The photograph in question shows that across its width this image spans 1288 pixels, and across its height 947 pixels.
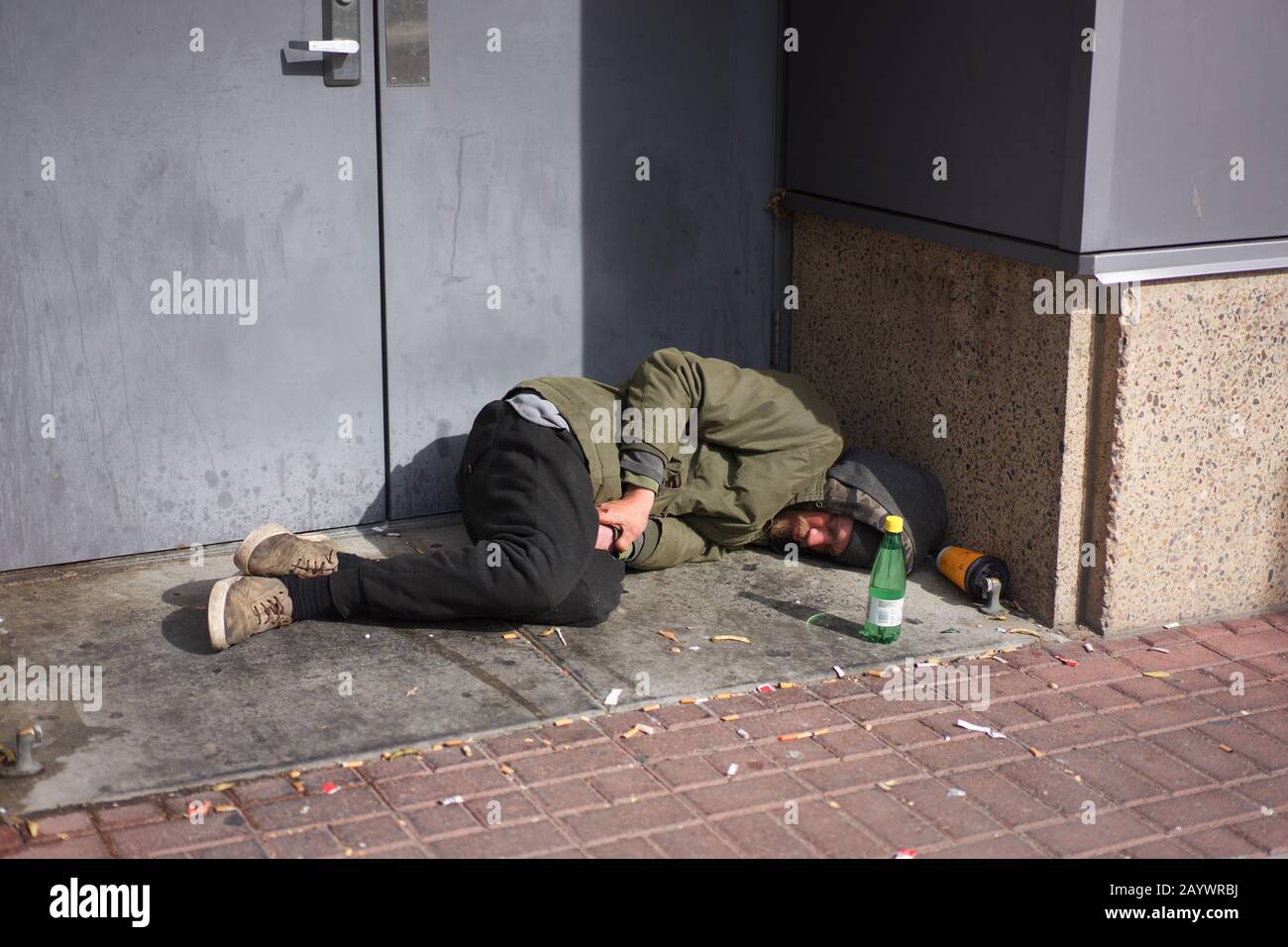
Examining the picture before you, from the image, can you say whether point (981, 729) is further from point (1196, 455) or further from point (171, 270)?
point (171, 270)

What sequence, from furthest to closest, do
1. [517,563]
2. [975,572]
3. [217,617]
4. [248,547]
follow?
1. [975,572]
2. [248,547]
3. [517,563]
4. [217,617]

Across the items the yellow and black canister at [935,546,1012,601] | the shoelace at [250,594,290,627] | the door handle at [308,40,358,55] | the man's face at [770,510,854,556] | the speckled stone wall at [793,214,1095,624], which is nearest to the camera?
the shoelace at [250,594,290,627]

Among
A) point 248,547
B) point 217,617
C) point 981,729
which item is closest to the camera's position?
point 981,729

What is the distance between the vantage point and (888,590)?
14.8 ft

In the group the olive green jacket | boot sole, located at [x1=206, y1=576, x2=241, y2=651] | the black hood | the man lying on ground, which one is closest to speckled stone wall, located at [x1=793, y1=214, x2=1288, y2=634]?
the black hood

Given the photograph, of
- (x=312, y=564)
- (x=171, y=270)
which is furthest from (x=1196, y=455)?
(x=171, y=270)

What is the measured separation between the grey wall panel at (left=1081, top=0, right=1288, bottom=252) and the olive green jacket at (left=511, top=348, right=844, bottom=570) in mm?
1155

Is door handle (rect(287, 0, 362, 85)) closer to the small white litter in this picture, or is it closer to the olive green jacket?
the olive green jacket

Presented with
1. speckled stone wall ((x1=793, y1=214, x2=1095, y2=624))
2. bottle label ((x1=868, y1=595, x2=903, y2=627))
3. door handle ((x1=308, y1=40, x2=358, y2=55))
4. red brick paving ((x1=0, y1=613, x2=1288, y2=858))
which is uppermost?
door handle ((x1=308, y1=40, x2=358, y2=55))

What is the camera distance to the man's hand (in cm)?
469

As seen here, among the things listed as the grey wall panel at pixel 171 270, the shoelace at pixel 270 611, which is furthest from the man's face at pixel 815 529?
the shoelace at pixel 270 611

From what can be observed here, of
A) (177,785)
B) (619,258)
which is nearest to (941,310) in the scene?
(619,258)

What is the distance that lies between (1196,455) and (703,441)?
1.57m

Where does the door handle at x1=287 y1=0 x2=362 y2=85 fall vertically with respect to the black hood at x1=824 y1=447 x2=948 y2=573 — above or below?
above
